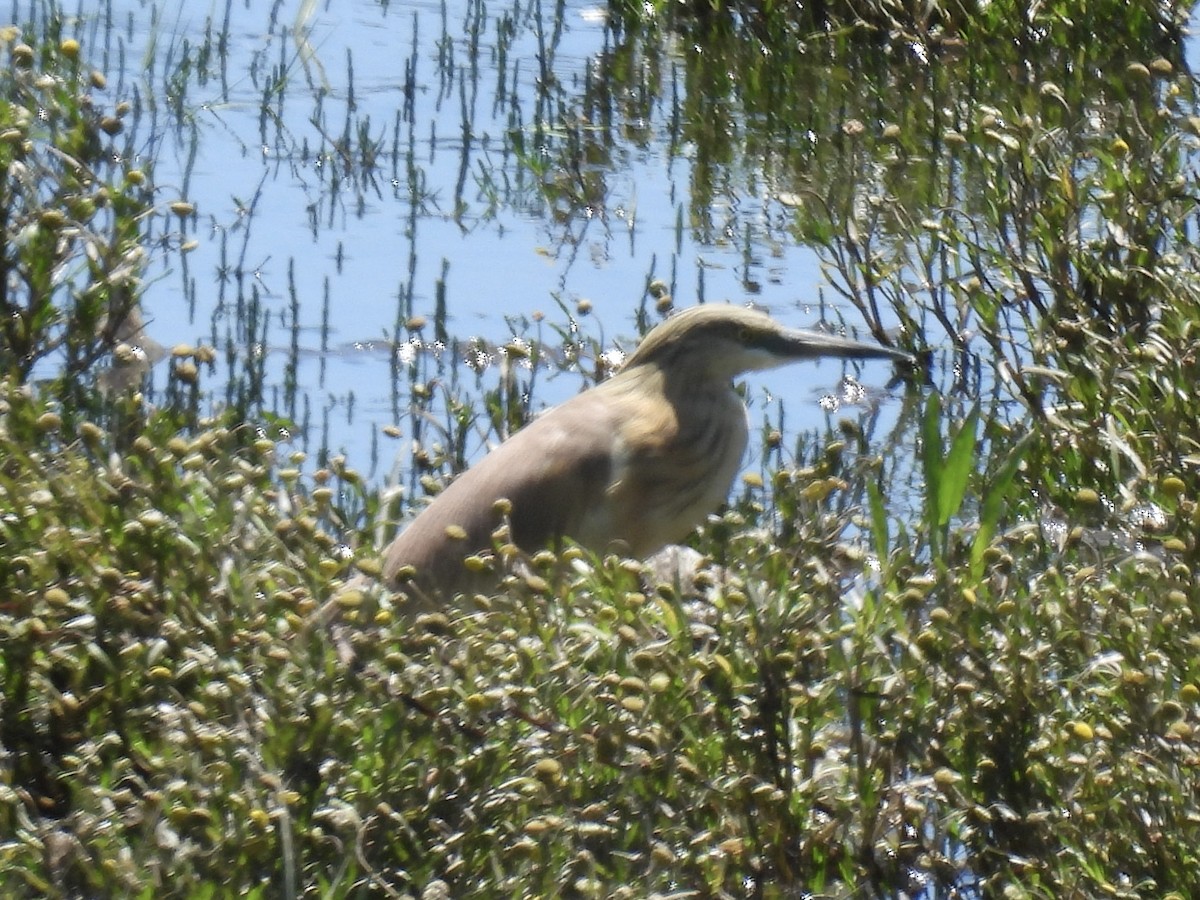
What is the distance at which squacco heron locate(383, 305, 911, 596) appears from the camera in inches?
175

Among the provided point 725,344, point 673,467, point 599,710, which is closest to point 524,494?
point 673,467

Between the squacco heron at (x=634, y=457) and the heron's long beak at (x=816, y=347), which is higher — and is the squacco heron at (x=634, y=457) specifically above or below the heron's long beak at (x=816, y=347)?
below

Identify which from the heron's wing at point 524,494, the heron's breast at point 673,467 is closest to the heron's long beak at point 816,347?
the heron's breast at point 673,467

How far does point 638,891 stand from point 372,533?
2.23 ft

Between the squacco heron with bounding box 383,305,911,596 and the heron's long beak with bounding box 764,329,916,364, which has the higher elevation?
the heron's long beak with bounding box 764,329,916,364

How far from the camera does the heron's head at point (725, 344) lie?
4.82m

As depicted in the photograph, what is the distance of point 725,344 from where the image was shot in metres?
4.83

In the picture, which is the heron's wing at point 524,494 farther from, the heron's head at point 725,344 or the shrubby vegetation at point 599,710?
the shrubby vegetation at point 599,710

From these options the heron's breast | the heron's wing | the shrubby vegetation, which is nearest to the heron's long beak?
the heron's breast

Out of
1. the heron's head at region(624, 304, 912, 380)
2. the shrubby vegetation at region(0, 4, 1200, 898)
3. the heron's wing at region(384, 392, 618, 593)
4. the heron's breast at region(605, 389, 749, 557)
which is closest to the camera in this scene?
the shrubby vegetation at region(0, 4, 1200, 898)

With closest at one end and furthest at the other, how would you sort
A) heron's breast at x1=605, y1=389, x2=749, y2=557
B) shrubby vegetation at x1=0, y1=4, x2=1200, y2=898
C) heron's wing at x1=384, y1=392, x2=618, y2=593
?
shrubby vegetation at x1=0, y1=4, x2=1200, y2=898 → heron's wing at x1=384, y1=392, x2=618, y2=593 → heron's breast at x1=605, y1=389, x2=749, y2=557

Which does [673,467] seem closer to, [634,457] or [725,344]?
[634,457]

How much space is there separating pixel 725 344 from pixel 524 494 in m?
0.66

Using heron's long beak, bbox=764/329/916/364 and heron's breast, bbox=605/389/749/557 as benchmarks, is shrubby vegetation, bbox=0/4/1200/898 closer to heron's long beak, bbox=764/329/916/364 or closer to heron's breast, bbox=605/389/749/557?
heron's breast, bbox=605/389/749/557
